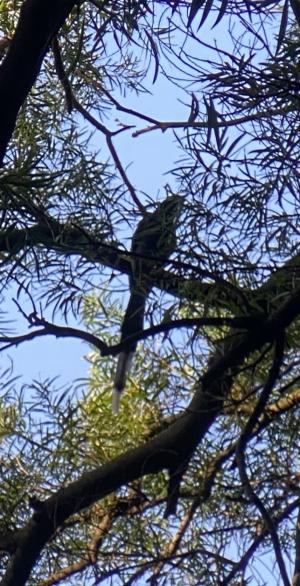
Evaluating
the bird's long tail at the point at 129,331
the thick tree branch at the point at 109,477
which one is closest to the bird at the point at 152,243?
the bird's long tail at the point at 129,331

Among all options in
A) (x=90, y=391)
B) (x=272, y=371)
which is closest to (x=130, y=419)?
(x=90, y=391)

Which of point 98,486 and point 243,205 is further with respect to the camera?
point 98,486

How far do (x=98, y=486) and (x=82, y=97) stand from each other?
1.72 ft

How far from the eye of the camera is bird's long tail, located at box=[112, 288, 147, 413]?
1157 millimetres

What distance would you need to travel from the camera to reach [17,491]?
1356mm

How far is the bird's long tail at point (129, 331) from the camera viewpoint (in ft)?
3.80

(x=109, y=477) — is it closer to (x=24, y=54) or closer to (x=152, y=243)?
(x=152, y=243)

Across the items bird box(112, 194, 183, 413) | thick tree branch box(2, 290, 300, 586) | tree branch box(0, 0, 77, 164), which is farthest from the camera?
thick tree branch box(2, 290, 300, 586)

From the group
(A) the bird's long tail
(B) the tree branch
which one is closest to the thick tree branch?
(A) the bird's long tail

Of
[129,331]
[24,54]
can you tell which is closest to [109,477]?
[129,331]

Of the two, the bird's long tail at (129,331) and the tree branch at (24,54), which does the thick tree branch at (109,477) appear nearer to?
the bird's long tail at (129,331)

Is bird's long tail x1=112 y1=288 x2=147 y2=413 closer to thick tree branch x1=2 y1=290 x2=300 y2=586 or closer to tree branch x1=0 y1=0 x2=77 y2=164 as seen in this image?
thick tree branch x1=2 y1=290 x2=300 y2=586

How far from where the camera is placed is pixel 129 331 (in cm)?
130

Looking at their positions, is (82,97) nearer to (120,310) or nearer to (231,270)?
(120,310)
